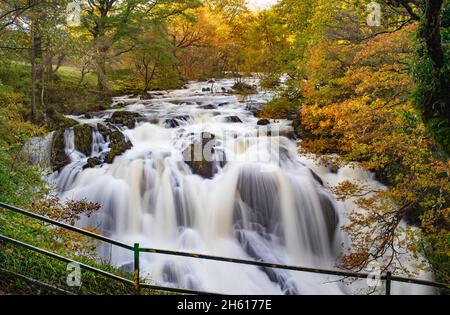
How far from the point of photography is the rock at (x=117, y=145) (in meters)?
13.4

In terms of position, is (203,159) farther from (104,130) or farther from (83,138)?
(83,138)

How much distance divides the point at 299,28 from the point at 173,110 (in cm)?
800

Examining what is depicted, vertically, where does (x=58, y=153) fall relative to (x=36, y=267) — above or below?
above

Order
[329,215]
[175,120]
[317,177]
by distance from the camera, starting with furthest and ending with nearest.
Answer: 1. [175,120]
2. [317,177]
3. [329,215]

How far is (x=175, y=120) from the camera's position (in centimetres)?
1730

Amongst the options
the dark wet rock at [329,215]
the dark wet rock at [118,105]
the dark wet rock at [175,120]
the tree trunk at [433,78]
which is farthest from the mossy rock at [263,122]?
the tree trunk at [433,78]

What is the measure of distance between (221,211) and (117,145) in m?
5.33

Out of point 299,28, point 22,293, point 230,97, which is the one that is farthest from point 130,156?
point 230,97

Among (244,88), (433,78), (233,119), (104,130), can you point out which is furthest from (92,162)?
(244,88)

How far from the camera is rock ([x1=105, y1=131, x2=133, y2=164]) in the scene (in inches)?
527

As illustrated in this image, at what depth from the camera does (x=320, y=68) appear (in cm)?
1214

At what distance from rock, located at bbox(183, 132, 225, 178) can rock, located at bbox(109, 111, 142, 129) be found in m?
3.82

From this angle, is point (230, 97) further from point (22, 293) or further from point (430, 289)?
point (22, 293)

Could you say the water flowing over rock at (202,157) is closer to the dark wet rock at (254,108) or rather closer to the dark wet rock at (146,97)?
the dark wet rock at (254,108)
